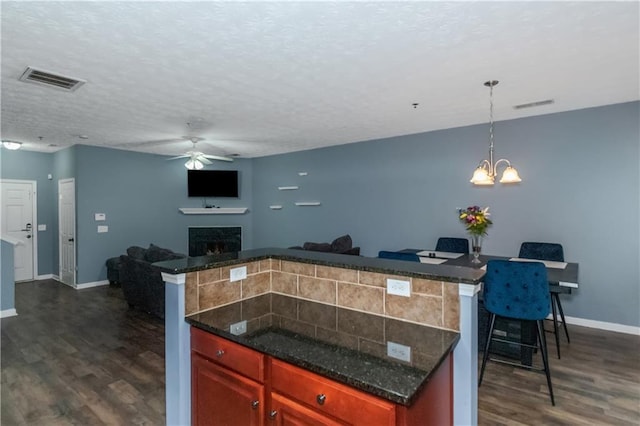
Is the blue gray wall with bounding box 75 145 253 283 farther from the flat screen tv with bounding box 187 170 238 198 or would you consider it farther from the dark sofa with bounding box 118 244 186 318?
the dark sofa with bounding box 118 244 186 318

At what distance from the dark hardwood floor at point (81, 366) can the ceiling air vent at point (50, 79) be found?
8.63 feet

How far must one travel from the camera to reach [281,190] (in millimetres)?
7680

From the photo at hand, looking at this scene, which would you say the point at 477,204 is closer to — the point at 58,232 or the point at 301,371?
the point at 301,371

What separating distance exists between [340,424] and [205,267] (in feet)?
3.42

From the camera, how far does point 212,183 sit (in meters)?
7.77

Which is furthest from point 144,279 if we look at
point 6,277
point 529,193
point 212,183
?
point 529,193

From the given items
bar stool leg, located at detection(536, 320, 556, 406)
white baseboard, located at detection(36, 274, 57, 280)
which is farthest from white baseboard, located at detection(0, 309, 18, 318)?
bar stool leg, located at detection(536, 320, 556, 406)

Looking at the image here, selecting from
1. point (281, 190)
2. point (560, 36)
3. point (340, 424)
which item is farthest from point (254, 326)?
point (281, 190)

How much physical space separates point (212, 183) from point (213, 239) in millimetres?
1292

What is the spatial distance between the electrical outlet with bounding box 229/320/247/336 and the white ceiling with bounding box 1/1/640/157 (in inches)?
69.9

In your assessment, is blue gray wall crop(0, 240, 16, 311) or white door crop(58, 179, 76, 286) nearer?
blue gray wall crop(0, 240, 16, 311)

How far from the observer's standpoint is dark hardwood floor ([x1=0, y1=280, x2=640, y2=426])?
8.04ft

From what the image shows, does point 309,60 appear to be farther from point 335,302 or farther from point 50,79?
point 50,79

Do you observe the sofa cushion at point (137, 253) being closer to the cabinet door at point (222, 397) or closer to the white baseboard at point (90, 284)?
A: the white baseboard at point (90, 284)
